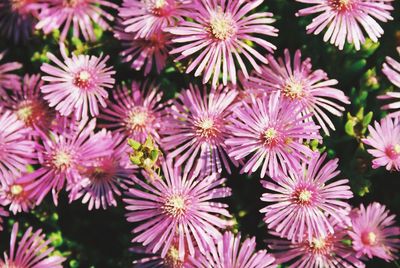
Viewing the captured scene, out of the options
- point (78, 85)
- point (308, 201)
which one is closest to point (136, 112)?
point (78, 85)

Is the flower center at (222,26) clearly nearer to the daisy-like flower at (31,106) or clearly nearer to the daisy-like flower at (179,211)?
the daisy-like flower at (179,211)

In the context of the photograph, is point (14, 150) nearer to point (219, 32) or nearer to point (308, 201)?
point (219, 32)

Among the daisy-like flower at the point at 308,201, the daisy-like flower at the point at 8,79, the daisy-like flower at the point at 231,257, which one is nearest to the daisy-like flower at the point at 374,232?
the daisy-like flower at the point at 308,201

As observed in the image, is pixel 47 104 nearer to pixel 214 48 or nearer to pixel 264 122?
pixel 214 48

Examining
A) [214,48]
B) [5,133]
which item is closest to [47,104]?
[5,133]

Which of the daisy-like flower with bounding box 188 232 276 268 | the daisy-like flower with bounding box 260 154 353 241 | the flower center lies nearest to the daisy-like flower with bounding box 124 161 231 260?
the daisy-like flower with bounding box 188 232 276 268

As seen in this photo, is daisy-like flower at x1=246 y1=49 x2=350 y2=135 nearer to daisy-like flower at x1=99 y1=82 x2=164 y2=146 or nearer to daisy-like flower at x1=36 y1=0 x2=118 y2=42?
daisy-like flower at x1=99 y1=82 x2=164 y2=146
